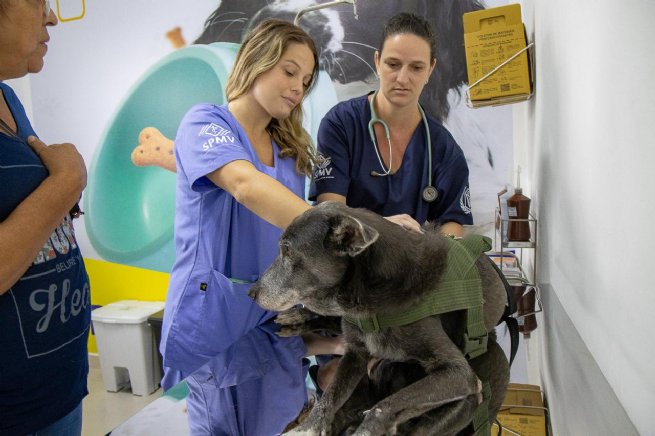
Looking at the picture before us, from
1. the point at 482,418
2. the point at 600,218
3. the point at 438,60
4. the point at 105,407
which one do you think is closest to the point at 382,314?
the point at 482,418

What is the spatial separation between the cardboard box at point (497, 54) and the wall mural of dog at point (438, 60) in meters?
0.51

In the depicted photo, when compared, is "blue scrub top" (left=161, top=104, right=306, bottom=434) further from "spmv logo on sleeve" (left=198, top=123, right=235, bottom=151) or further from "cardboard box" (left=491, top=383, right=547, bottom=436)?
"cardboard box" (left=491, top=383, right=547, bottom=436)

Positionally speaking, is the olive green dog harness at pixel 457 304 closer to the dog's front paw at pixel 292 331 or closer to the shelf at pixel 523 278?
the dog's front paw at pixel 292 331

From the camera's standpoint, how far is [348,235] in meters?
0.90

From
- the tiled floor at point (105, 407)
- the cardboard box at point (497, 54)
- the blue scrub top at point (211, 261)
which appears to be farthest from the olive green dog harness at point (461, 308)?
the tiled floor at point (105, 407)

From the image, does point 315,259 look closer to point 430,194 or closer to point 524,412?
point 524,412

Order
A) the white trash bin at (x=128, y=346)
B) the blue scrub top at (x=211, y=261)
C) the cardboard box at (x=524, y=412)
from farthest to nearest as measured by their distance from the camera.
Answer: the white trash bin at (x=128, y=346), the blue scrub top at (x=211, y=261), the cardboard box at (x=524, y=412)

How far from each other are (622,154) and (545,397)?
3.04 ft

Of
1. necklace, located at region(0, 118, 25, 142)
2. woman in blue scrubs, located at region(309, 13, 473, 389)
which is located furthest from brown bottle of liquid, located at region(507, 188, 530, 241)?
necklace, located at region(0, 118, 25, 142)

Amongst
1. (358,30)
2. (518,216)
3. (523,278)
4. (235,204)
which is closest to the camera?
(235,204)

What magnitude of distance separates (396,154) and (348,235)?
1.04 m

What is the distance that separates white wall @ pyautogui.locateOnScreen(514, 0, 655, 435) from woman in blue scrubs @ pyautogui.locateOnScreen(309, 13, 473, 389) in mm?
364

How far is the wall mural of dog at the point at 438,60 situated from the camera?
298 centimetres

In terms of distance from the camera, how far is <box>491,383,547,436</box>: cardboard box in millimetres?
1344
